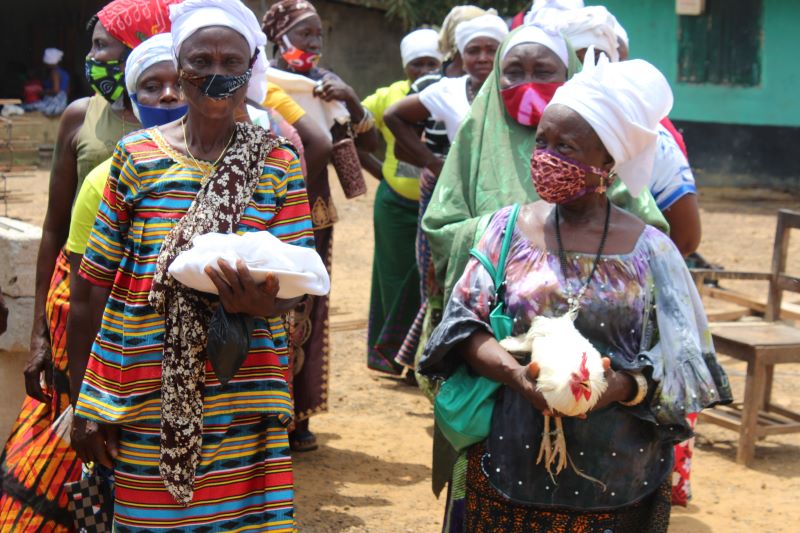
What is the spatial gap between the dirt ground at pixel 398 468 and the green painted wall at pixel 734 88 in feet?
31.6

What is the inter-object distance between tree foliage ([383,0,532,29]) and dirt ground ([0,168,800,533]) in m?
10.2

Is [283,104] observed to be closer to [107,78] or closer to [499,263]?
[107,78]

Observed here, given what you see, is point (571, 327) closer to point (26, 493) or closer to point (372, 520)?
point (26, 493)

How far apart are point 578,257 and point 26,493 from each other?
218 centimetres

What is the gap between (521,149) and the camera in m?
4.24

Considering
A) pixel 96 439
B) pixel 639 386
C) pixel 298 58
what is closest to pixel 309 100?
pixel 298 58

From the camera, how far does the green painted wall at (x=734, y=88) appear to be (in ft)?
57.2

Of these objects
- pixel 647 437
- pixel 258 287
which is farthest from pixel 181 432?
pixel 647 437

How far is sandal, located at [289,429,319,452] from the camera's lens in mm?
6637

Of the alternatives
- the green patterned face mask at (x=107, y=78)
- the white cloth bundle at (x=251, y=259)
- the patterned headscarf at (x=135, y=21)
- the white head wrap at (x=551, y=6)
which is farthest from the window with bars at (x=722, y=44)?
the white cloth bundle at (x=251, y=259)

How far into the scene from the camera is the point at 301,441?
21.8 ft

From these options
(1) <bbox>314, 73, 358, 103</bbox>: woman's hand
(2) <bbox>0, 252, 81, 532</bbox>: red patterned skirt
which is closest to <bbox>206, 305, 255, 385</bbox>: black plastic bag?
(2) <bbox>0, 252, 81, 532</bbox>: red patterned skirt

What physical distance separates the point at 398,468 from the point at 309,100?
82.4 inches

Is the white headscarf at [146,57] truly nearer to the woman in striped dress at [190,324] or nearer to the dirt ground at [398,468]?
the woman in striped dress at [190,324]
